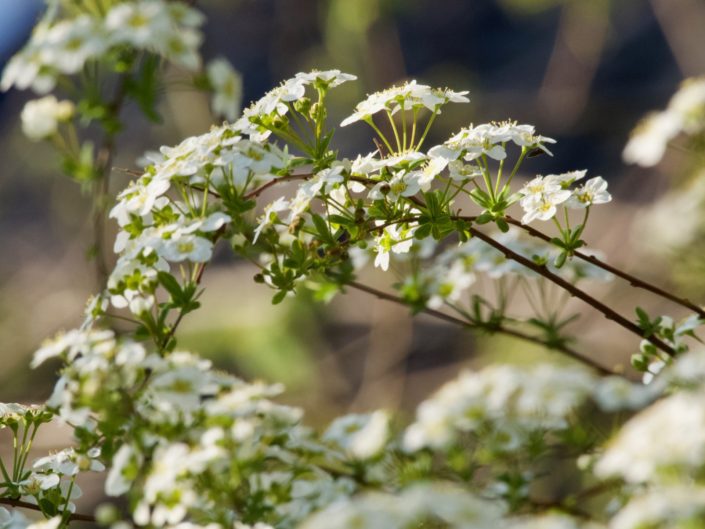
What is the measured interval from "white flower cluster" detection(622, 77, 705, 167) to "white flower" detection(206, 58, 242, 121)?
2.43 feet

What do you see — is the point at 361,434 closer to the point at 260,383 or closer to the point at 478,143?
the point at 260,383

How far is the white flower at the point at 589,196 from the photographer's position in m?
1.03

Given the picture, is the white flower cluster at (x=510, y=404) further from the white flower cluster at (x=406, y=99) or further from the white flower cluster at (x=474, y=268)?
the white flower cluster at (x=406, y=99)

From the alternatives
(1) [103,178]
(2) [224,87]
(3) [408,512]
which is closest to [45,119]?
(1) [103,178]

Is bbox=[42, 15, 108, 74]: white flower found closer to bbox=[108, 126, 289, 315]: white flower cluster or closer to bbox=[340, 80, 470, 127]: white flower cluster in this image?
bbox=[108, 126, 289, 315]: white flower cluster

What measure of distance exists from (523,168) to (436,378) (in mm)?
1512

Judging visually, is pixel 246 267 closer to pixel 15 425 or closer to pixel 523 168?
pixel 523 168

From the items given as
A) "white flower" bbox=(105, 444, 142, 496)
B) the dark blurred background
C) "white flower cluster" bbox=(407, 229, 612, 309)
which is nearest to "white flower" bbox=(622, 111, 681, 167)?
"white flower cluster" bbox=(407, 229, 612, 309)

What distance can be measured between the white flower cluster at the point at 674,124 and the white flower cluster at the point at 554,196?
1.50ft

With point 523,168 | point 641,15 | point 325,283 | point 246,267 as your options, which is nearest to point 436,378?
point 246,267

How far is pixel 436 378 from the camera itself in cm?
448

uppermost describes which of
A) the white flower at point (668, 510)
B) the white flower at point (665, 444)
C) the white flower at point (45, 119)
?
the white flower at point (45, 119)

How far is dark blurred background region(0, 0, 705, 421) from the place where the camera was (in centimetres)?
366

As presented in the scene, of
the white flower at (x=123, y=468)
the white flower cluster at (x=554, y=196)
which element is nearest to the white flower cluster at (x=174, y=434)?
the white flower at (x=123, y=468)
